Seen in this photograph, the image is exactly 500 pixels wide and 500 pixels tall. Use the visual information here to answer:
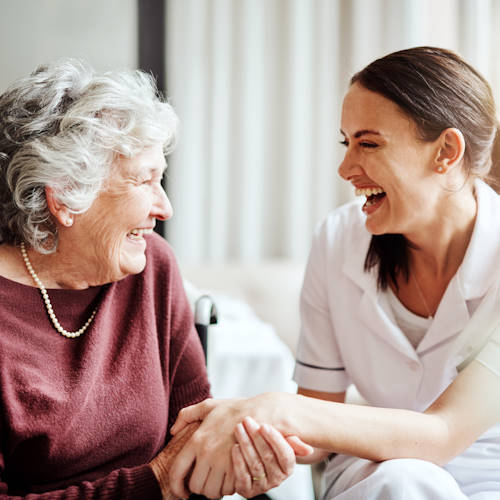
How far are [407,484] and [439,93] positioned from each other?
760mm

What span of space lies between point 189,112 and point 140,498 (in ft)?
8.75

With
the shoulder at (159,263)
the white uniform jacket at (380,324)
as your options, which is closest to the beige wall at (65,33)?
the shoulder at (159,263)

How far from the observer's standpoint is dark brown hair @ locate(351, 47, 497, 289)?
1.34 metres

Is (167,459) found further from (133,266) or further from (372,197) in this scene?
(372,197)

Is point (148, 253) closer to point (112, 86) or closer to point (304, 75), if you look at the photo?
point (112, 86)

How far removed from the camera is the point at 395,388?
149 cm

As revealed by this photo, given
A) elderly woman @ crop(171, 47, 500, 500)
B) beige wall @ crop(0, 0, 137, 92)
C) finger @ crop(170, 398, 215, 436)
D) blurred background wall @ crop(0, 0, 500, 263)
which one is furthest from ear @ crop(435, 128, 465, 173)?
beige wall @ crop(0, 0, 137, 92)

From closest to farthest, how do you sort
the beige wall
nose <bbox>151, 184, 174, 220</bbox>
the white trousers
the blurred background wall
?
the white trousers
nose <bbox>151, 184, 174, 220</bbox>
the beige wall
the blurred background wall

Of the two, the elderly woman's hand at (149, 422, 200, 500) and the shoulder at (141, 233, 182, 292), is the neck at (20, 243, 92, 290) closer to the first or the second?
the shoulder at (141, 233, 182, 292)

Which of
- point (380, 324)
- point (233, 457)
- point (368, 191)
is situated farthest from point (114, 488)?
point (368, 191)

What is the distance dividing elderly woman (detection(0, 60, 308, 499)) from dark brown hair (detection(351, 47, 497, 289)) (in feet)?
1.54

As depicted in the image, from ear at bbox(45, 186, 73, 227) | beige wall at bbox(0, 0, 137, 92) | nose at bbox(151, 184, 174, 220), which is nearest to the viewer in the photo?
ear at bbox(45, 186, 73, 227)

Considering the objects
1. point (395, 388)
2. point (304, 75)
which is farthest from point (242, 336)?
point (304, 75)

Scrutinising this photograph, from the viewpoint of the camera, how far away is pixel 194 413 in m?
1.30
